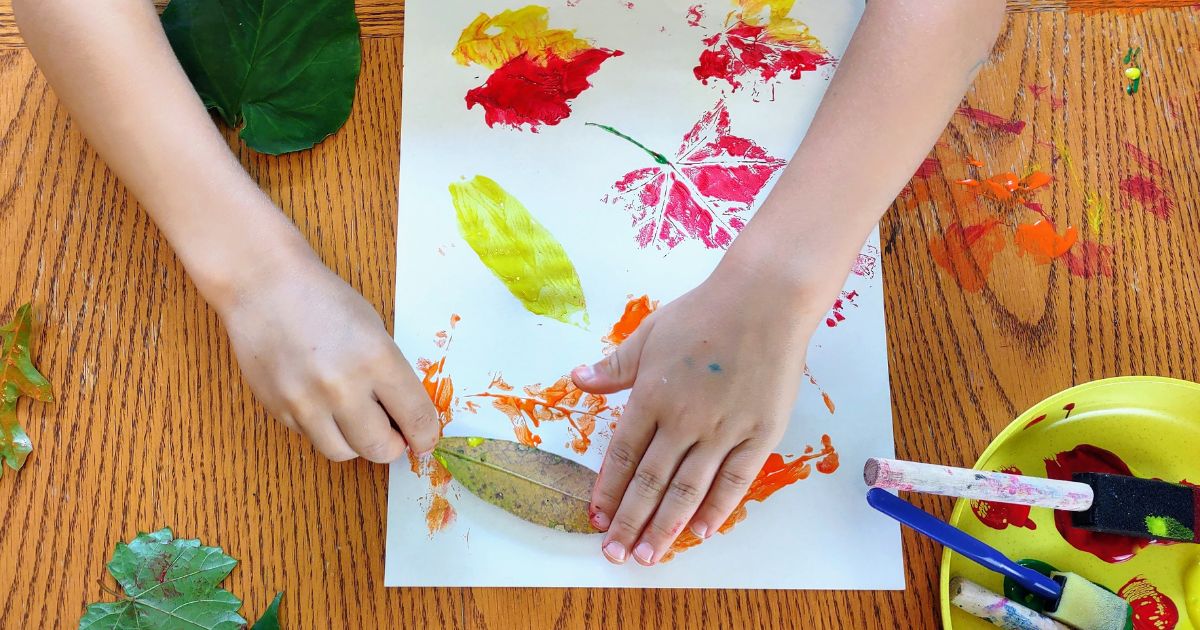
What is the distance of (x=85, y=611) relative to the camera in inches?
23.8

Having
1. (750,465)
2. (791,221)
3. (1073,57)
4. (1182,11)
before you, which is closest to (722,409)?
(750,465)

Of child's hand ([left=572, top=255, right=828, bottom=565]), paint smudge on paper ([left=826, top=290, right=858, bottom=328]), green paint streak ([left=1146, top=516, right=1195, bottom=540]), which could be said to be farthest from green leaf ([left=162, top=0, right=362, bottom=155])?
green paint streak ([left=1146, top=516, right=1195, bottom=540])

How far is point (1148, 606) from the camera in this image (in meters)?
0.61

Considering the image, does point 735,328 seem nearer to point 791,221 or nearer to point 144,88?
point 791,221

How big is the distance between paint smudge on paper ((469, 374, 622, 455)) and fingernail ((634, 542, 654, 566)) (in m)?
0.09

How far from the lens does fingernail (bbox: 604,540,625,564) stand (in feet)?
2.02

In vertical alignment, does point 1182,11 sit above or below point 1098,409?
above

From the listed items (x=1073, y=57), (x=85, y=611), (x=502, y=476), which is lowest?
(x=85, y=611)

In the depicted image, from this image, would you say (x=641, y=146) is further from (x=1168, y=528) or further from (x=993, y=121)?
(x=1168, y=528)

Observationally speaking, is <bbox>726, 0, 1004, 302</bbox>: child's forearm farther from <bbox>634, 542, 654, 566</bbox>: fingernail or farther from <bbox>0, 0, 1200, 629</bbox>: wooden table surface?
<bbox>634, 542, 654, 566</bbox>: fingernail

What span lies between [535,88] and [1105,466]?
55 cm

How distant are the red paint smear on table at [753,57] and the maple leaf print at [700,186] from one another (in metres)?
0.04

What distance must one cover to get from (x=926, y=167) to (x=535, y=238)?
0.34m

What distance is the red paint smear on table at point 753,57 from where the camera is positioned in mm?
725
